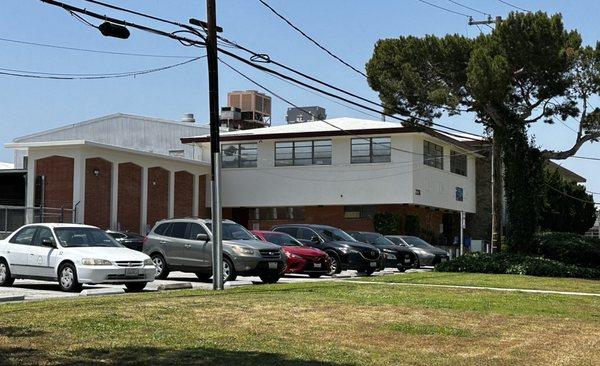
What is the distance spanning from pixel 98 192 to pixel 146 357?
3529 cm

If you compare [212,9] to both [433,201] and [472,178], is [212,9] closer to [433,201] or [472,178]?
[433,201]

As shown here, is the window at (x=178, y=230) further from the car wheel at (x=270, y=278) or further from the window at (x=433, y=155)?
the window at (x=433, y=155)

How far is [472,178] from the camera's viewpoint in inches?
2327

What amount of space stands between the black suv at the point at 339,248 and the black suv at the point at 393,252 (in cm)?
380

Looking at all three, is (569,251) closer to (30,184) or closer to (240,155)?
(240,155)

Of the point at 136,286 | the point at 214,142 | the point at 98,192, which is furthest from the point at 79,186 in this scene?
the point at 214,142

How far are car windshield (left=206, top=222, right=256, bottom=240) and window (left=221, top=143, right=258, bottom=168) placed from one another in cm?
2842

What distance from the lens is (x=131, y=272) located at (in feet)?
59.1

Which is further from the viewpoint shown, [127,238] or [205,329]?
[127,238]

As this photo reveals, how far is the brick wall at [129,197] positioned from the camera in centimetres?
4372

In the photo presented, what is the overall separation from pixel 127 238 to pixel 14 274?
14.4 metres

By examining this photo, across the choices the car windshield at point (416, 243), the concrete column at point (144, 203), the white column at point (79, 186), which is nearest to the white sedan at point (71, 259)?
the car windshield at point (416, 243)

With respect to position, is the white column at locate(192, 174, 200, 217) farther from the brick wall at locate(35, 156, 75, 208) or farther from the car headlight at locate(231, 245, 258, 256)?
the car headlight at locate(231, 245, 258, 256)

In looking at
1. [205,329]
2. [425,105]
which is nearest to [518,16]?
[425,105]
